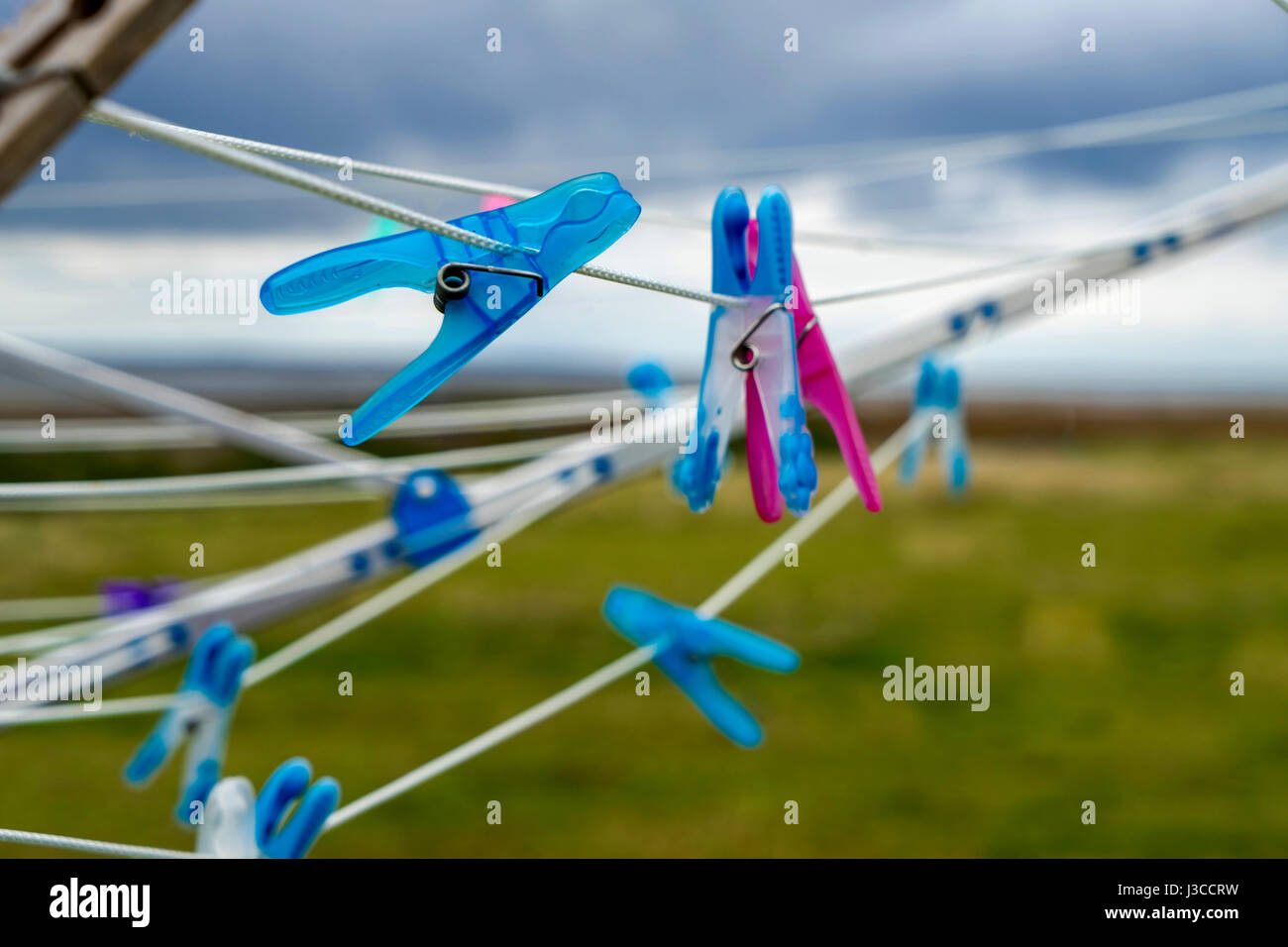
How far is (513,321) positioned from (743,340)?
6.7 inches

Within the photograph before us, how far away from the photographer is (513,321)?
0.59 metres

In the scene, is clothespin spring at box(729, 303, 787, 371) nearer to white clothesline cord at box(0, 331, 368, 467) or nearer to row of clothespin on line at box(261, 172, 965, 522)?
row of clothespin on line at box(261, 172, 965, 522)

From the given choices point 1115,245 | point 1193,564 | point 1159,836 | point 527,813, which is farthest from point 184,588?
point 1193,564

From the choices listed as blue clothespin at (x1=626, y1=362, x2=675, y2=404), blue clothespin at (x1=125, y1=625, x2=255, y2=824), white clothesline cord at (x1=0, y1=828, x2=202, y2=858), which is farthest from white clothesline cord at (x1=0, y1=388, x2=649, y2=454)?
white clothesline cord at (x1=0, y1=828, x2=202, y2=858)

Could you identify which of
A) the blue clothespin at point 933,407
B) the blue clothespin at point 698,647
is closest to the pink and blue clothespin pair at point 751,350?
the blue clothespin at point 698,647

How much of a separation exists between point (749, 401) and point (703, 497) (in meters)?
0.07

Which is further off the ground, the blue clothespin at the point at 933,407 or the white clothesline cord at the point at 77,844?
the blue clothespin at the point at 933,407

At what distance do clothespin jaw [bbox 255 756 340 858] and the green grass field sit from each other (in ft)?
1.28

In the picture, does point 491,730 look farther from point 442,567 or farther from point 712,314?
point 712,314

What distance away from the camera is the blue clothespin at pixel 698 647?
0.97 meters

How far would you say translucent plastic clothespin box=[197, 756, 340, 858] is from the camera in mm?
800

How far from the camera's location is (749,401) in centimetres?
71

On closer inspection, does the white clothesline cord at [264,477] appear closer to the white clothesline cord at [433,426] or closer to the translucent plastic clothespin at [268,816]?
the white clothesline cord at [433,426]

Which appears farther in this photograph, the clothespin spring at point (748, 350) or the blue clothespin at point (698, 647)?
the blue clothespin at point (698, 647)
